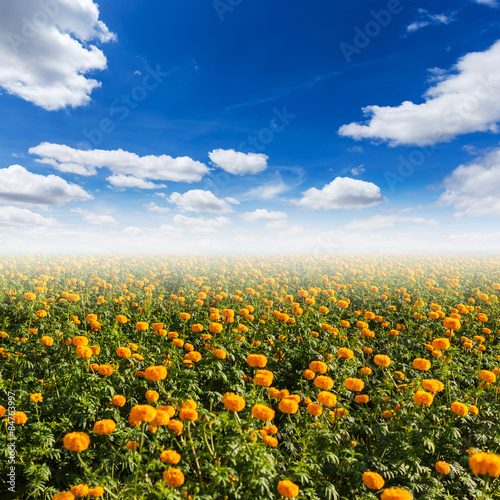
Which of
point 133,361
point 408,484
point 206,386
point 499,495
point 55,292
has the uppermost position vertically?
point 55,292

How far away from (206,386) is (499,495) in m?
3.42

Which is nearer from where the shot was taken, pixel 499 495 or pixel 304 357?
pixel 499 495

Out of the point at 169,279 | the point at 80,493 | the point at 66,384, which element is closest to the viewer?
the point at 80,493

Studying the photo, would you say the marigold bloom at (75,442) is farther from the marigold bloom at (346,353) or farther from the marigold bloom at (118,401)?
the marigold bloom at (346,353)

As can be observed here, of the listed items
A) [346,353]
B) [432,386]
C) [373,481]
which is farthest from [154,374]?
[432,386]

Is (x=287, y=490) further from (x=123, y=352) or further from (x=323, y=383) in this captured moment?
(x=123, y=352)

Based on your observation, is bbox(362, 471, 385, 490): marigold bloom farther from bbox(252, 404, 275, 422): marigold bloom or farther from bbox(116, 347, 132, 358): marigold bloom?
bbox(116, 347, 132, 358): marigold bloom

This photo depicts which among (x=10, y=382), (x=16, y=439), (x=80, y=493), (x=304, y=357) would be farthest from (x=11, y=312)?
(x=304, y=357)

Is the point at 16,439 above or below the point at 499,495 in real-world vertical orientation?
above

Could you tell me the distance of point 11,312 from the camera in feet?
21.1

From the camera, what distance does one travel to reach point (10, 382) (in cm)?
391

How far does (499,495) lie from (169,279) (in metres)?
9.83

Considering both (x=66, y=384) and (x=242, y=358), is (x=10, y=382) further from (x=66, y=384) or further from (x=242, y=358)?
(x=242, y=358)

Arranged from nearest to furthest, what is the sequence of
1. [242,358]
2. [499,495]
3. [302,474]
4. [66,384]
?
1. [302,474]
2. [499,495]
3. [66,384]
4. [242,358]
